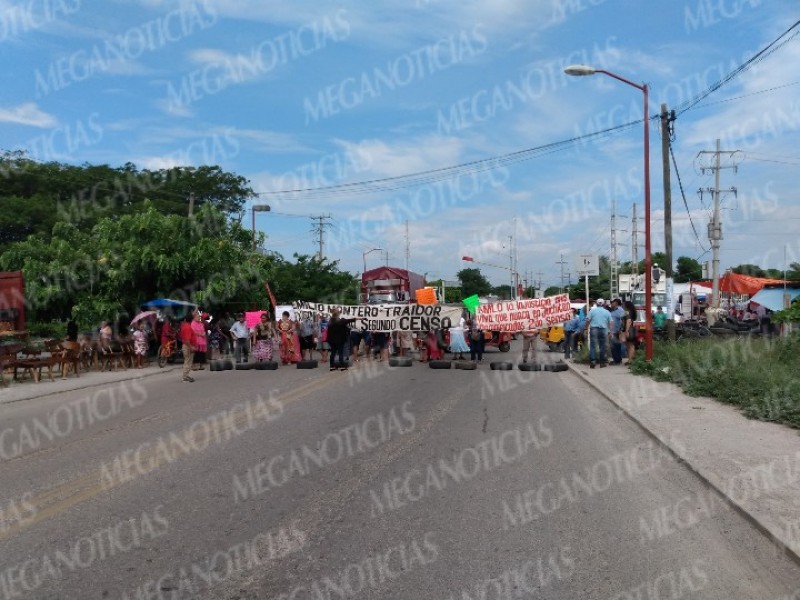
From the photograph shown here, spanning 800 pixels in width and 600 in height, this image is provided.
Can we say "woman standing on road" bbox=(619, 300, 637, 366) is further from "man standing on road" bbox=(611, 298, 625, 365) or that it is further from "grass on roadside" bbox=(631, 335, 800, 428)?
"grass on roadside" bbox=(631, 335, 800, 428)

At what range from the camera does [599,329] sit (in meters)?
20.7

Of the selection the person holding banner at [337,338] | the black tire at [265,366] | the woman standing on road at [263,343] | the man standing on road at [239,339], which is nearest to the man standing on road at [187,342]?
the black tire at [265,366]

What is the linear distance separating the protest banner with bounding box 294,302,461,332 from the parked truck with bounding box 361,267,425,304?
12.5 meters

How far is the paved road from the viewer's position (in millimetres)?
4887

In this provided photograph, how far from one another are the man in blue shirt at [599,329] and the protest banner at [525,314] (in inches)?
45.0

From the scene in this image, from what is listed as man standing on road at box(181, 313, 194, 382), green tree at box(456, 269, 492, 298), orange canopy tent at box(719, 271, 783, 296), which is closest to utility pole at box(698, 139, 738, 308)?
orange canopy tent at box(719, 271, 783, 296)

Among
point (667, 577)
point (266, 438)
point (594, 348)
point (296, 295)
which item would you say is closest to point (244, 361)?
point (594, 348)

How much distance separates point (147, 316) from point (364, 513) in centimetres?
2053

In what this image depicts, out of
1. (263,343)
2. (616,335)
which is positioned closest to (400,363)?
(263,343)

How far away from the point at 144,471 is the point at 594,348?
15373 mm

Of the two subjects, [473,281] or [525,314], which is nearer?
[525,314]

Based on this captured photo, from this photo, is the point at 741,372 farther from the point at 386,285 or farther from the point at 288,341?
the point at 386,285

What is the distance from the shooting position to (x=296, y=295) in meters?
51.3

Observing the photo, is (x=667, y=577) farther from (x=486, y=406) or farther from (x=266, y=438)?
(x=486, y=406)
